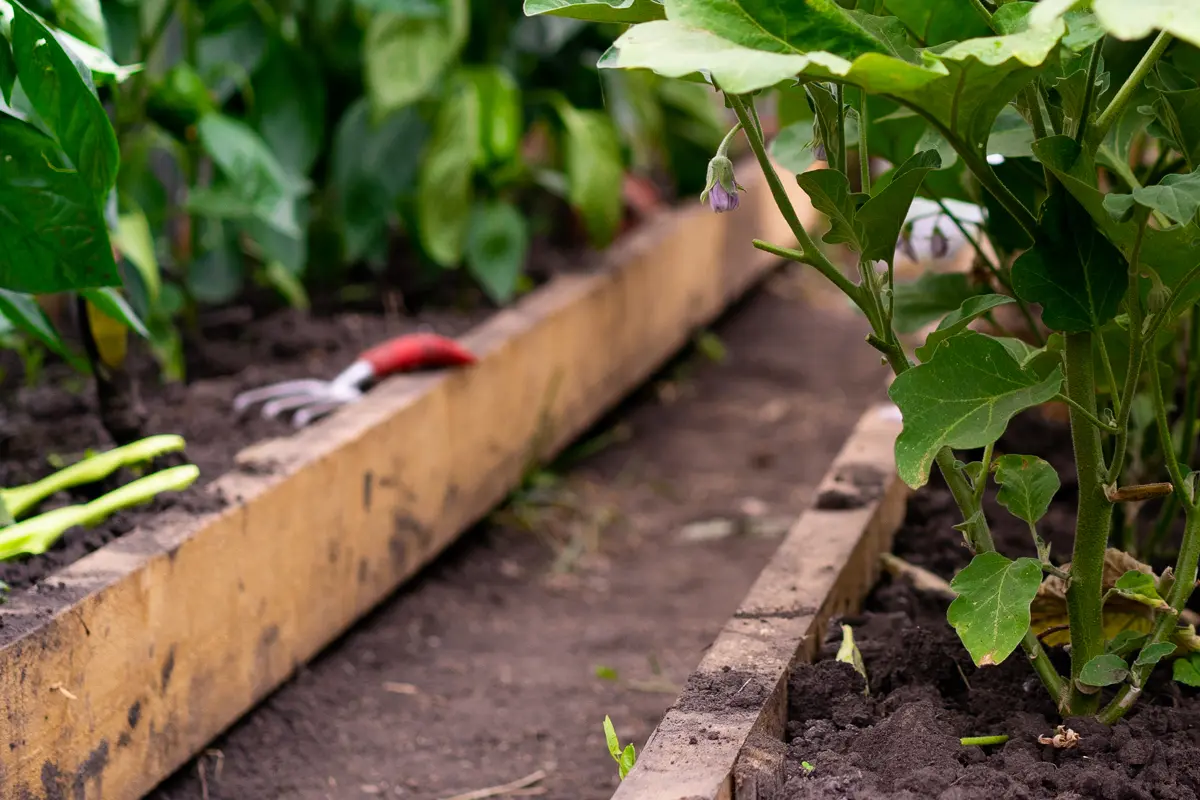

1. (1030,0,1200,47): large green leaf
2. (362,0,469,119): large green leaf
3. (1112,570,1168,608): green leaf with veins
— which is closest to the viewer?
(1030,0,1200,47): large green leaf

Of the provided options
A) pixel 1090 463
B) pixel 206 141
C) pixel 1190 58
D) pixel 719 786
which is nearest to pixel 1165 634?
pixel 1090 463

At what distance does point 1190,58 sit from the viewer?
1.20 metres

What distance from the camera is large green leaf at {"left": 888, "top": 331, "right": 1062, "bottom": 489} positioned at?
974 millimetres

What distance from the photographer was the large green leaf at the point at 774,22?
34.1 inches

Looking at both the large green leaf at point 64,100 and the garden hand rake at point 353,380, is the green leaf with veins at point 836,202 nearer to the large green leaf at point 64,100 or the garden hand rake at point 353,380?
the large green leaf at point 64,100

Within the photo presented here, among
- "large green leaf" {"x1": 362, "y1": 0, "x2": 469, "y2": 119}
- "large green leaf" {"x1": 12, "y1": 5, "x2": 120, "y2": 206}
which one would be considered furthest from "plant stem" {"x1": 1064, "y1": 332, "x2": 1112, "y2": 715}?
"large green leaf" {"x1": 362, "y1": 0, "x2": 469, "y2": 119}

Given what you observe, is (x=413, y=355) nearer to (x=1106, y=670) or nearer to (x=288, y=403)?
(x=288, y=403)

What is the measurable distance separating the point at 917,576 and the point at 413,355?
0.96 m

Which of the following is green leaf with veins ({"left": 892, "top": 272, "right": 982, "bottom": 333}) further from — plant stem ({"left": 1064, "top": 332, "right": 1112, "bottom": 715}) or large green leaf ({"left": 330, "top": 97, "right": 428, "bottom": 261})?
large green leaf ({"left": 330, "top": 97, "right": 428, "bottom": 261})

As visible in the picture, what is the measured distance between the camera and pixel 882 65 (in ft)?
2.69

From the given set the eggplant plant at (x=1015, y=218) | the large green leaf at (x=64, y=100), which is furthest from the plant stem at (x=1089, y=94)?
the large green leaf at (x=64, y=100)

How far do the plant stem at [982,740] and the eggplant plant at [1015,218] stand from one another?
0.08 metres

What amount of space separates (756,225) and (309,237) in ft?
5.30

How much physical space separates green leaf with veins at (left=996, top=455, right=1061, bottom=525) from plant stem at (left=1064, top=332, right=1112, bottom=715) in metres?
0.03
